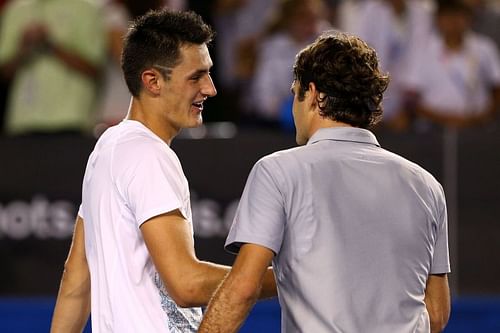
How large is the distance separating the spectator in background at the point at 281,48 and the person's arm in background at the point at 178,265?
4046mm

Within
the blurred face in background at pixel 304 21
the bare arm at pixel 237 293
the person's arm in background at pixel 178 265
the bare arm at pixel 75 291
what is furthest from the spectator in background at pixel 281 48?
the bare arm at pixel 237 293

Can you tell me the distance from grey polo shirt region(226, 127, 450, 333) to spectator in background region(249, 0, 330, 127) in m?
4.09

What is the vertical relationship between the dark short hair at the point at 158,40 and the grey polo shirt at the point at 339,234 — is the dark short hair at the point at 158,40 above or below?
above

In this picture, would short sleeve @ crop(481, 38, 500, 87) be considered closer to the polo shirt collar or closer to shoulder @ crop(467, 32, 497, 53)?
shoulder @ crop(467, 32, 497, 53)

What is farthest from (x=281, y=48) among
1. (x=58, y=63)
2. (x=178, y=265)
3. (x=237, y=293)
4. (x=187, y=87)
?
(x=237, y=293)

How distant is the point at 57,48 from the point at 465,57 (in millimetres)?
2501

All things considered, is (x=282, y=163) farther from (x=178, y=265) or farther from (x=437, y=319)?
(x=437, y=319)

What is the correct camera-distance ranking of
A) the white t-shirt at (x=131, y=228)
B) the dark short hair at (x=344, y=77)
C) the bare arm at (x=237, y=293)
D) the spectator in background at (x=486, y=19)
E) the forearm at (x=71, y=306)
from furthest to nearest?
the spectator in background at (x=486, y=19), the forearm at (x=71, y=306), the white t-shirt at (x=131, y=228), the dark short hair at (x=344, y=77), the bare arm at (x=237, y=293)

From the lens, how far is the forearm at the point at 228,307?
2932 mm

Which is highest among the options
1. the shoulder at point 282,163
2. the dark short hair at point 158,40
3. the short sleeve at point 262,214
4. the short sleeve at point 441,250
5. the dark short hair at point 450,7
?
the dark short hair at point 158,40

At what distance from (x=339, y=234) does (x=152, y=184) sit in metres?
0.54

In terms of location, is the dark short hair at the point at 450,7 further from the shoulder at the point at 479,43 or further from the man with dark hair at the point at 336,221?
the man with dark hair at the point at 336,221

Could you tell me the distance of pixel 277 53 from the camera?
23.7 ft

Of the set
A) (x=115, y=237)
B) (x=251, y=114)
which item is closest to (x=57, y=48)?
(x=251, y=114)
